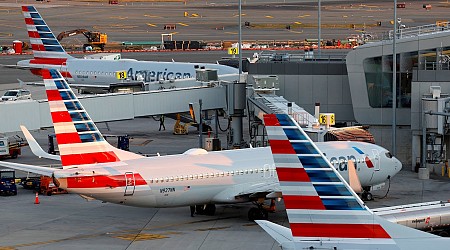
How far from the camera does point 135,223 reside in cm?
5244

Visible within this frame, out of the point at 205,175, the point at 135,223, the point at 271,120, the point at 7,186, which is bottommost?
the point at 135,223

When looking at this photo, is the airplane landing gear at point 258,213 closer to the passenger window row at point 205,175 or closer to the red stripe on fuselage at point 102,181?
the passenger window row at point 205,175

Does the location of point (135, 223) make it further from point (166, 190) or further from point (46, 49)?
point (46, 49)

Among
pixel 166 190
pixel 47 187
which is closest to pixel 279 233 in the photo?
pixel 166 190

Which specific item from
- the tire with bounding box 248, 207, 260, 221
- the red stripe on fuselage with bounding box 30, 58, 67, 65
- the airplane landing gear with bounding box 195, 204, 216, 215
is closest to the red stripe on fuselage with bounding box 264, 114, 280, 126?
the tire with bounding box 248, 207, 260, 221

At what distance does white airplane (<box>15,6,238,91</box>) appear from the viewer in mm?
95875

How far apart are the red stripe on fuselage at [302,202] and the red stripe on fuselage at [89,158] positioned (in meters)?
21.0

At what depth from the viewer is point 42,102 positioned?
216 feet

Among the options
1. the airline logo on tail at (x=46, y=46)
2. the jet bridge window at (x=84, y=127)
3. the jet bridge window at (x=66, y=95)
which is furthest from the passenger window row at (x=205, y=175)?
the airline logo on tail at (x=46, y=46)

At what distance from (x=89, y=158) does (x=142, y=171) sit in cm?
248

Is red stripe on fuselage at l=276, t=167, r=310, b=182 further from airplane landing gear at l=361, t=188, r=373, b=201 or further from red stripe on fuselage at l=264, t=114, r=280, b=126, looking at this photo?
airplane landing gear at l=361, t=188, r=373, b=201

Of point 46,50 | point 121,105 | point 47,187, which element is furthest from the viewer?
point 46,50

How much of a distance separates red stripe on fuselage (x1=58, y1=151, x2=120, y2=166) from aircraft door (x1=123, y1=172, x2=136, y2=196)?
1.66 metres

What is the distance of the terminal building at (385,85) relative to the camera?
66.9 meters
